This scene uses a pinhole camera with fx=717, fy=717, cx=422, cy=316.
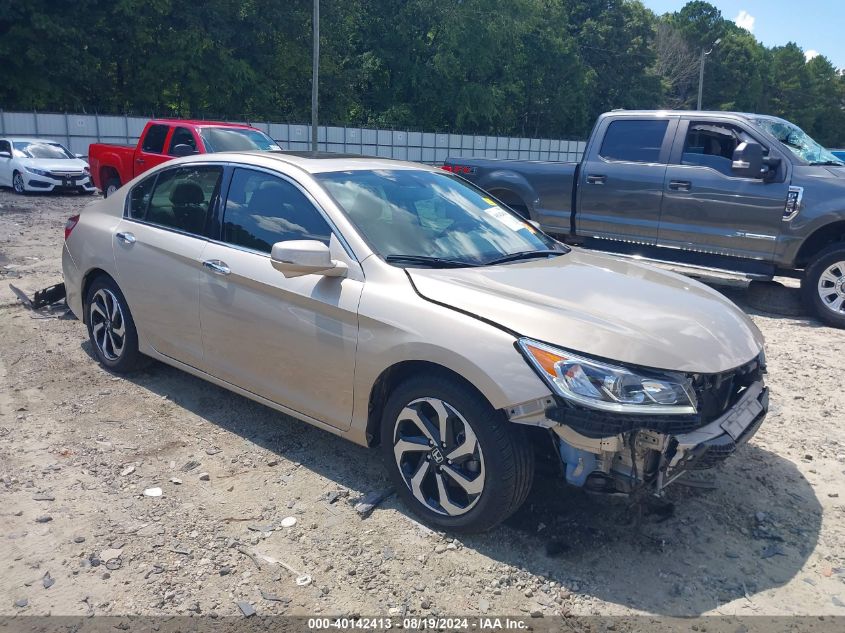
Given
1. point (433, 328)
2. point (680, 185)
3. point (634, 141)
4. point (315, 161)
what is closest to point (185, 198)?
point (315, 161)

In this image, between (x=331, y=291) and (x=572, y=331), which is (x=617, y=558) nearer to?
(x=572, y=331)

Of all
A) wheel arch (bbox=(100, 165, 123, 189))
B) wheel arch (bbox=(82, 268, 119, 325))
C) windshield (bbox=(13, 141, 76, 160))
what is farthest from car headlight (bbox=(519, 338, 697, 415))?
windshield (bbox=(13, 141, 76, 160))

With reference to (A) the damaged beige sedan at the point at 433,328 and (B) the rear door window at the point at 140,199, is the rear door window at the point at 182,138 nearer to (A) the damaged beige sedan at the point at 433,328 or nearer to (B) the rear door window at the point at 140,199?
(B) the rear door window at the point at 140,199

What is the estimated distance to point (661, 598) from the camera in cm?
293

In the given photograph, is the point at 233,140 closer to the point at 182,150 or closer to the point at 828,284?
the point at 182,150

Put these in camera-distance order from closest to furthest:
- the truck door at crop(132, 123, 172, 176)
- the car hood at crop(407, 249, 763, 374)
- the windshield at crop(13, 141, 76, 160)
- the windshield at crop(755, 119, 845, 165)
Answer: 1. the car hood at crop(407, 249, 763, 374)
2. the windshield at crop(755, 119, 845, 165)
3. the truck door at crop(132, 123, 172, 176)
4. the windshield at crop(13, 141, 76, 160)

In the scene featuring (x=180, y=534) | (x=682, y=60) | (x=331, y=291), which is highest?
(x=682, y=60)

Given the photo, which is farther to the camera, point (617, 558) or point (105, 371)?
point (105, 371)

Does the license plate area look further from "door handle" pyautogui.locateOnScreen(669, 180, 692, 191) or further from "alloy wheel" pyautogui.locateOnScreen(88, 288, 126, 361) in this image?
"door handle" pyautogui.locateOnScreen(669, 180, 692, 191)

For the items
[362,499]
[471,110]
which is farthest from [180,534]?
[471,110]

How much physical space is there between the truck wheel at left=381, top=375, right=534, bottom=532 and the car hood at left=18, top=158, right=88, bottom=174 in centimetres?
1741

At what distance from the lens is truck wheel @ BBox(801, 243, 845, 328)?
727cm

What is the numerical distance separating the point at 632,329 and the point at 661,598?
111 cm

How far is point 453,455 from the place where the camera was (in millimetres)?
3219
